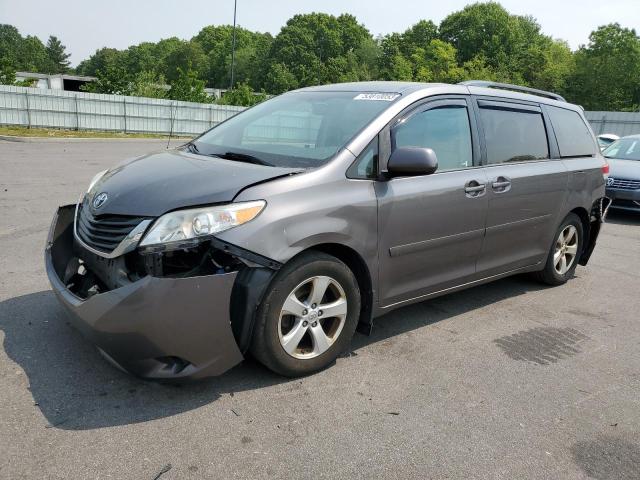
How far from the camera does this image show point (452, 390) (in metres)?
3.32

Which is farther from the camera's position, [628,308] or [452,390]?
[628,308]

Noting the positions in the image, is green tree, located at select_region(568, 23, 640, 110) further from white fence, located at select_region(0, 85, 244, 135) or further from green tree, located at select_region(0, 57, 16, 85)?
green tree, located at select_region(0, 57, 16, 85)

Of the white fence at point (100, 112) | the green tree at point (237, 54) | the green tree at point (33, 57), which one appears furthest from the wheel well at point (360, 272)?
the green tree at point (33, 57)

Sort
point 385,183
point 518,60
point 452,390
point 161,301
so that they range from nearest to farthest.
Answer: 1. point 161,301
2. point 452,390
3. point 385,183
4. point 518,60

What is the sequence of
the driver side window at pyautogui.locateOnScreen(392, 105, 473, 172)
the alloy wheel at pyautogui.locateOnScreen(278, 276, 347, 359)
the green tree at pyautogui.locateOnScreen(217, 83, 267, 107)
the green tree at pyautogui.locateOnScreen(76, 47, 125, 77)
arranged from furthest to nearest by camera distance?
the green tree at pyautogui.locateOnScreen(76, 47, 125, 77) → the green tree at pyautogui.locateOnScreen(217, 83, 267, 107) → the driver side window at pyautogui.locateOnScreen(392, 105, 473, 172) → the alloy wheel at pyautogui.locateOnScreen(278, 276, 347, 359)

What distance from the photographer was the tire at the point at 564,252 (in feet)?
17.4

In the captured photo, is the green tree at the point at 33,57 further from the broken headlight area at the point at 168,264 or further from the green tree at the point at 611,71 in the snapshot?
the broken headlight area at the point at 168,264

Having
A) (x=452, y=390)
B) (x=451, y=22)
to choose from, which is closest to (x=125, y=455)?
(x=452, y=390)

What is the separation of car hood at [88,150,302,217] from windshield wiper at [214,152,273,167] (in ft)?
0.25

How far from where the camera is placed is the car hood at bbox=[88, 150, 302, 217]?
116 inches

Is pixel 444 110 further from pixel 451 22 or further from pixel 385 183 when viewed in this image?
pixel 451 22

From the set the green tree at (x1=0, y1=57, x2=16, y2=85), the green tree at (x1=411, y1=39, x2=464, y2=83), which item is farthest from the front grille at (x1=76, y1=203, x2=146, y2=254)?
the green tree at (x1=411, y1=39, x2=464, y2=83)

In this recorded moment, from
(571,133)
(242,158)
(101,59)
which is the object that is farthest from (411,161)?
(101,59)

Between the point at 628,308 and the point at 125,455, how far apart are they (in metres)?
4.43
